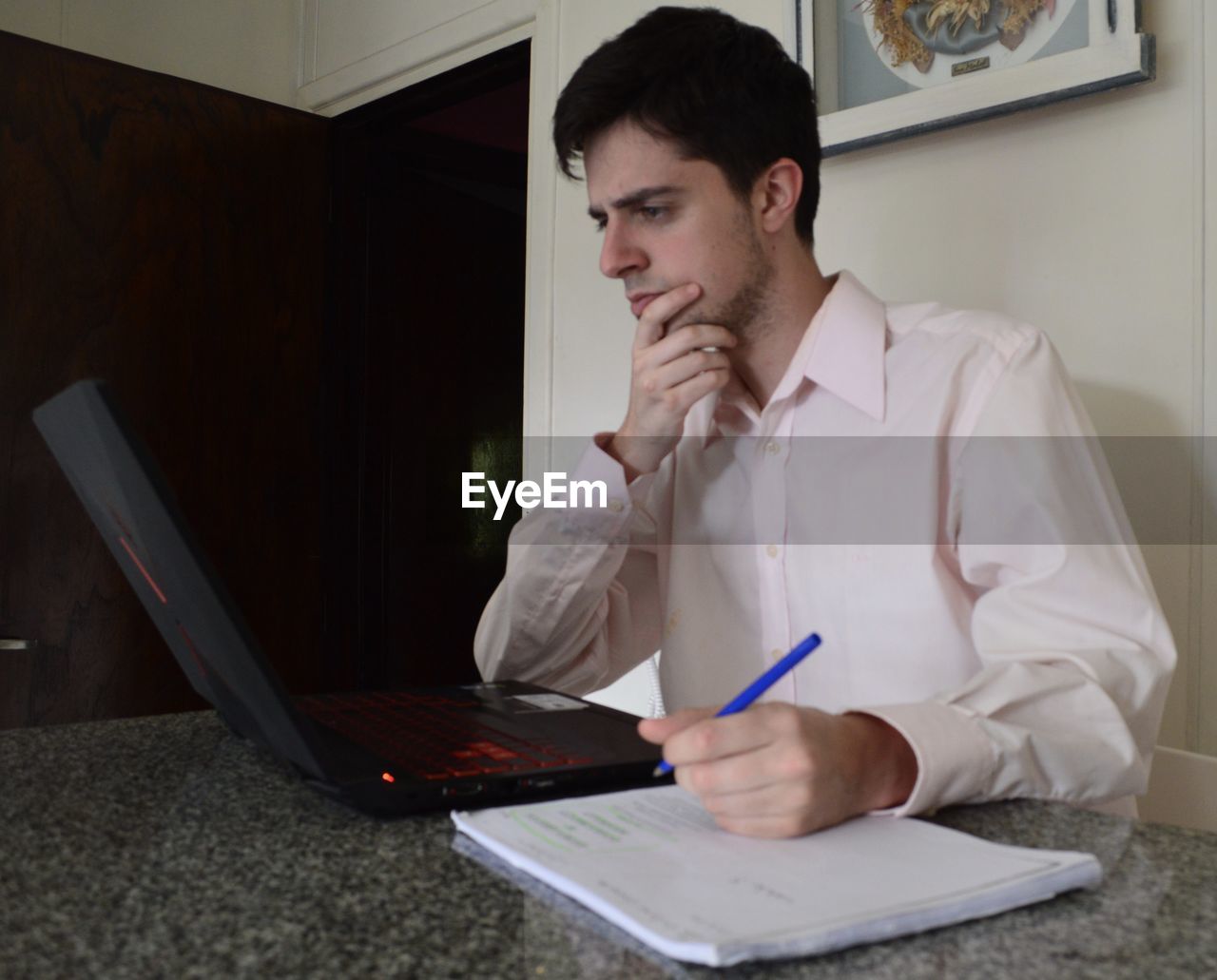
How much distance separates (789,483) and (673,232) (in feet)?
1.11

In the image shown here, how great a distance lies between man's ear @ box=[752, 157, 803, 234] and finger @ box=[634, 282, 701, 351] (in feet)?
0.49

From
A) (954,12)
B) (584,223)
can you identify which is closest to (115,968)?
(954,12)

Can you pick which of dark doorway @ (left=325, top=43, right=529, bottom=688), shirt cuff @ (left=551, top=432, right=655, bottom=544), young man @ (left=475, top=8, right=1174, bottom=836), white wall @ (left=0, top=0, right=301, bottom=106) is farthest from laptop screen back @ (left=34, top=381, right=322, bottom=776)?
white wall @ (left=0, top=0, right=301, bottom=106)

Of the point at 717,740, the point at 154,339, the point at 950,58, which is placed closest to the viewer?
the point at 717,740

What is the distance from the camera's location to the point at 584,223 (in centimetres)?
223

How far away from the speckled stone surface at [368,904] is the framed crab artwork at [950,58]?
41.3 inches

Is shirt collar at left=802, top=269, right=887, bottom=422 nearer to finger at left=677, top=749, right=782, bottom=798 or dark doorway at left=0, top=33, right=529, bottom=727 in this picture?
finger at left=677, top=749, right=782, bottom=798

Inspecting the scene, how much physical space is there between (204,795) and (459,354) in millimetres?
2632

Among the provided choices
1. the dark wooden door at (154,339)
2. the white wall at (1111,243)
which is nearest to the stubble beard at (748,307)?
the white wall at (1111,243)

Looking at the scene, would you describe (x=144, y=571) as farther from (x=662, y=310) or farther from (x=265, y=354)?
(x=265, y=354)

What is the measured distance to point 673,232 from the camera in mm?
1345

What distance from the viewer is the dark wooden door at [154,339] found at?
238 cm

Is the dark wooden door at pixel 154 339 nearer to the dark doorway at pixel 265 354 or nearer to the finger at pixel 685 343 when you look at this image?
the dark doorway at pixel 265 354

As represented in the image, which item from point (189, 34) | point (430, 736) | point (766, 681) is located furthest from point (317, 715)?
point (189, 34)
